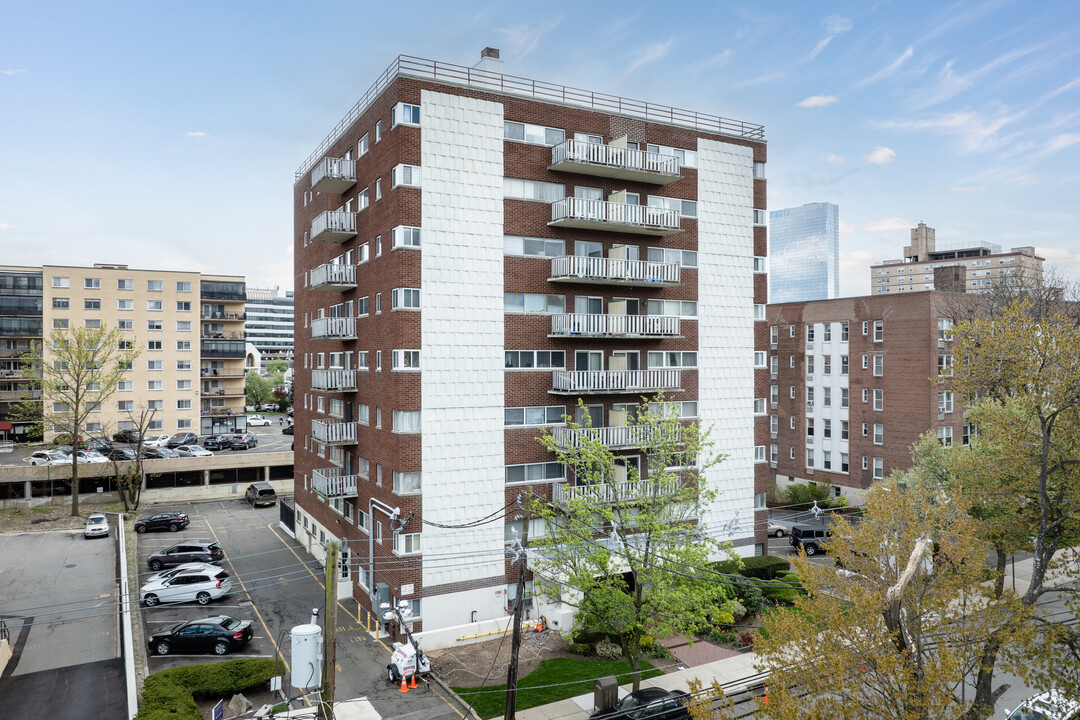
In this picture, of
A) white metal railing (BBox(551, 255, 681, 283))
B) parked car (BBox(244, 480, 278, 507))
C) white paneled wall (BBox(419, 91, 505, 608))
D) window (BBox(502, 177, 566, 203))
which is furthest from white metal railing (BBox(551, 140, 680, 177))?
parked car (BBox(244, 480, 278, 507))

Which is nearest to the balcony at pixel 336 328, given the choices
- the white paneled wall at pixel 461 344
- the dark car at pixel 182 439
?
the white paneled wall at pixel 461 344

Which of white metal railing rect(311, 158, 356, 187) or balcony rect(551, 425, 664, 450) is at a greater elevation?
white metal railing rect(311, 158, 356, 187)

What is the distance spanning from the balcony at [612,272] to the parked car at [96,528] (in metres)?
35.5

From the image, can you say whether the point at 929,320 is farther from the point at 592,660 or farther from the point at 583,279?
the point at 592,660

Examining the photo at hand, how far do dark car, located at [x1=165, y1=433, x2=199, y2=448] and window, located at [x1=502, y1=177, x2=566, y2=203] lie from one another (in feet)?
174

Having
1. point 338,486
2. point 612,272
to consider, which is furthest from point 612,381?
point 338,486

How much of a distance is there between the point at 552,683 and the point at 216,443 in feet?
193

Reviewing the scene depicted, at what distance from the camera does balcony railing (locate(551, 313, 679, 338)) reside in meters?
30.1

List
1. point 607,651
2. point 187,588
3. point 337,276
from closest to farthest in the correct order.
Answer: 1. point 607,651
2. point 187,588
3. point 337,276

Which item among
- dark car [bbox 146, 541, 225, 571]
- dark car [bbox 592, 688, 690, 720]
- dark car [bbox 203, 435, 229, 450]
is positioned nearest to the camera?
dark car [bbox 592, 688, 690, 720]

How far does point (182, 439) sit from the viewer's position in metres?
71.1

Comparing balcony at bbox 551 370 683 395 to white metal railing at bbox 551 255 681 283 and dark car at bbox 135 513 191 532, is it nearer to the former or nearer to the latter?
white metal railing at bbox 551 255 681 283

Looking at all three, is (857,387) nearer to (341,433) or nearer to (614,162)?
(614,162)

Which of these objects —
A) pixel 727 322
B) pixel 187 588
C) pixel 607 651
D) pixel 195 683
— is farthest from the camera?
pixel 727 322
